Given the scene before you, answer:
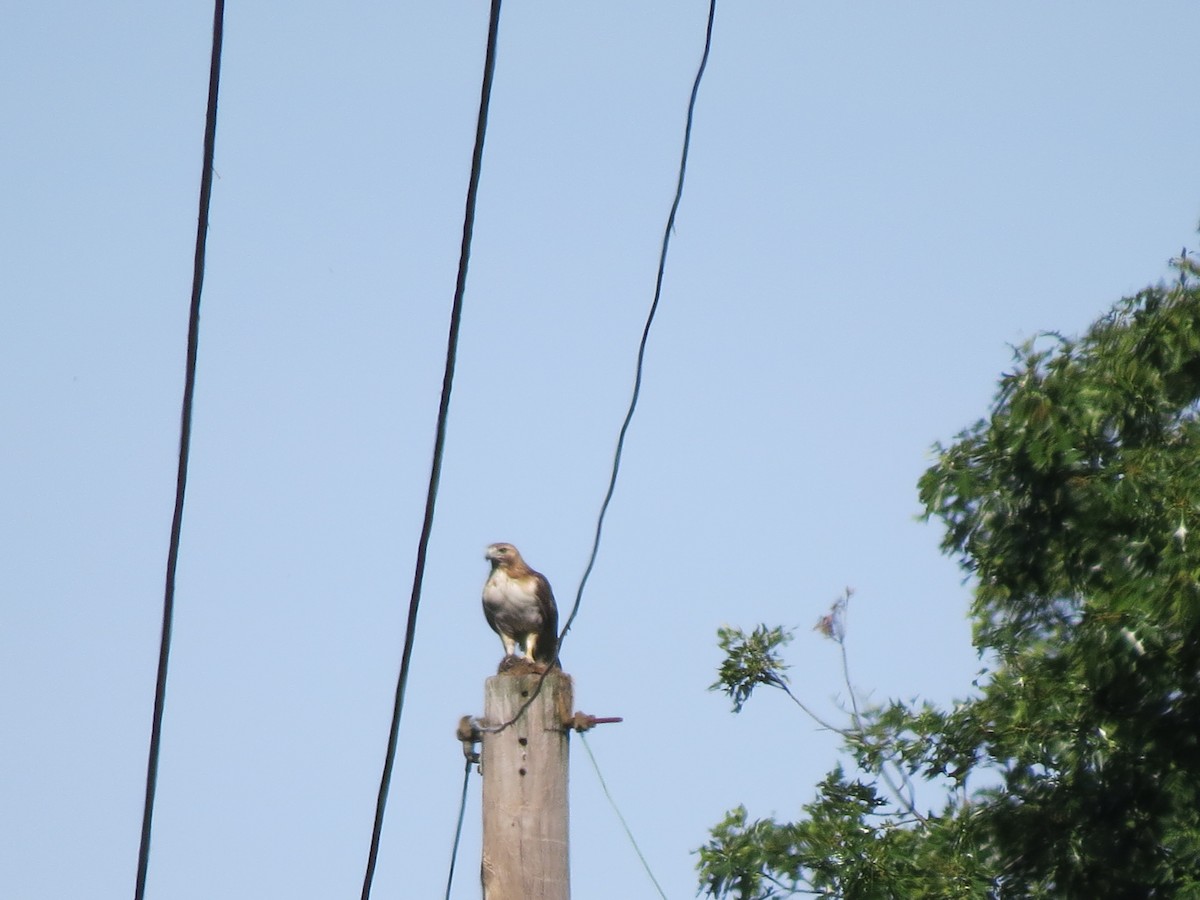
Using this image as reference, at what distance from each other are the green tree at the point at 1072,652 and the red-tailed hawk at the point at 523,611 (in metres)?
3.21

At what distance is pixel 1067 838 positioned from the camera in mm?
10992

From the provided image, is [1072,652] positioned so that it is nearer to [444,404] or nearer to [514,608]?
[514,608]

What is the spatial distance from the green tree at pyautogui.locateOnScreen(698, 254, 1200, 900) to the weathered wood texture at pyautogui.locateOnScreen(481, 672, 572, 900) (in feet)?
14.6

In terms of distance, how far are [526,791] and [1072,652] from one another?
555 centimetres

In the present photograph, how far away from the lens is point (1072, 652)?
10.9 metres

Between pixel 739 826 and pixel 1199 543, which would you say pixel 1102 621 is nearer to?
pixel 1199 543

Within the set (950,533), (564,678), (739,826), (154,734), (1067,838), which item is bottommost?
(154,734)

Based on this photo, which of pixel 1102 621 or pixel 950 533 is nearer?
pixel 1102 621

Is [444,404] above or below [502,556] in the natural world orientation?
below

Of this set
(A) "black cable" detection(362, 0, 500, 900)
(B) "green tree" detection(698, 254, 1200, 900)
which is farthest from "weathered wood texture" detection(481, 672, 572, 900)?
(B) "green tree" detection(698, 254, 1200, 900)

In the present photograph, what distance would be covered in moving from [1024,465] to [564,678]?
16.8 feet

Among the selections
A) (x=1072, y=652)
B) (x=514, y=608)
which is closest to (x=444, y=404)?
(x=514, y=608)

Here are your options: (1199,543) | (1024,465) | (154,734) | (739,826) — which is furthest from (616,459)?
(739,826)

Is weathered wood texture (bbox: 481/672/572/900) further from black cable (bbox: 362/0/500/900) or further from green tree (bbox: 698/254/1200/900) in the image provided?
green tree (bbox: 698/254/1200/900)
